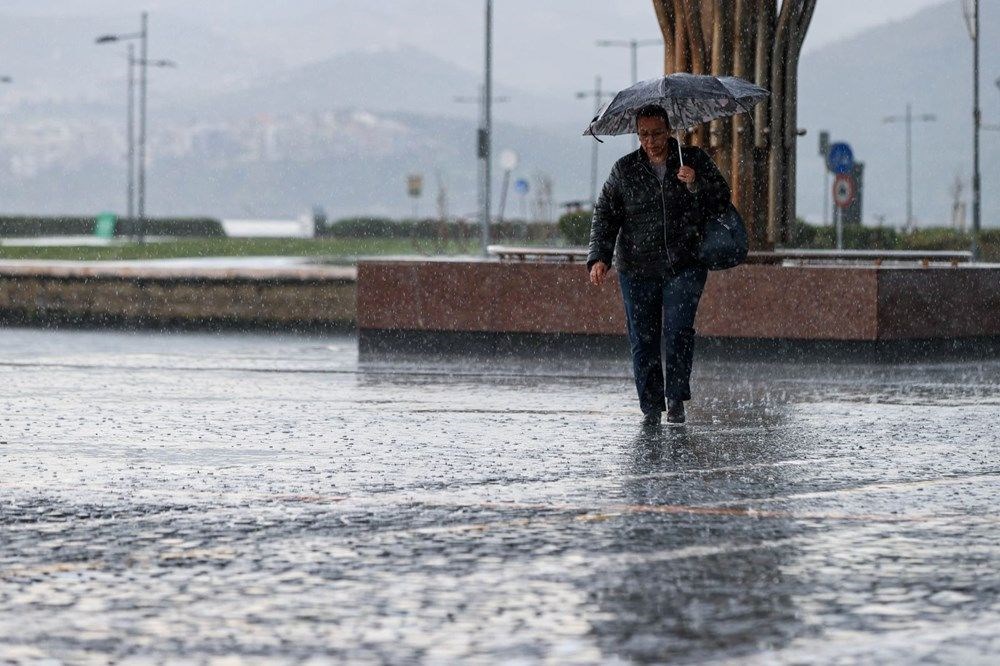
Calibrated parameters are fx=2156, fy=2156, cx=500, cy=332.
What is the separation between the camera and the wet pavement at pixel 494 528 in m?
5.34

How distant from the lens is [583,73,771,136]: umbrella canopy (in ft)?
39.5

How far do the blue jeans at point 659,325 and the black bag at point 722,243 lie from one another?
13 cm

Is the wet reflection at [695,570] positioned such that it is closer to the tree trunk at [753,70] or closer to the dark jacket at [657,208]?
the dark jacket at [657,208]

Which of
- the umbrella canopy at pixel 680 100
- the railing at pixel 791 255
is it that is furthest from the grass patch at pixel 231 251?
the umbrella canopy at pixel 680 100

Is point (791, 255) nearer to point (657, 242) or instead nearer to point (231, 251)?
point (657, 242)

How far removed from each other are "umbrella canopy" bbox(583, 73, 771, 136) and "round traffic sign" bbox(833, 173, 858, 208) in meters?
23.4

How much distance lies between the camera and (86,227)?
87688 mm

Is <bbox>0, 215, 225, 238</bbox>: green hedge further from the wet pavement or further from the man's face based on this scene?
the man's face

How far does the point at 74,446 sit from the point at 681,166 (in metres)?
3.35

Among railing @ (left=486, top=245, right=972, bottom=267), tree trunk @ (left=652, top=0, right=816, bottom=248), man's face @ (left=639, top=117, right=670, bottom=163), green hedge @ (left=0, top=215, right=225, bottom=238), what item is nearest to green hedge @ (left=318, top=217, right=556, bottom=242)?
green hedge @ (left=0, top=215, right=225, bottom=238)

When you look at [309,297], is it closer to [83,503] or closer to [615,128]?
[615,128]

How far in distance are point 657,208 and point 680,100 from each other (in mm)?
1613

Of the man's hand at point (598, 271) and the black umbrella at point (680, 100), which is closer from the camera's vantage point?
the man's hand at point (598, 271)

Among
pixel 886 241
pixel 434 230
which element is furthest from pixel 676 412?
pixel 434 230
